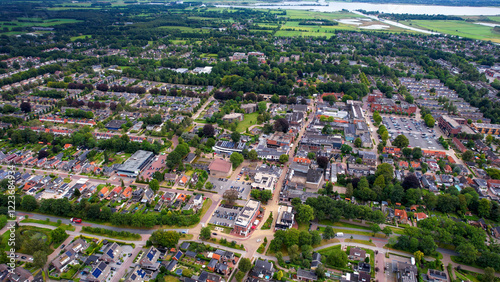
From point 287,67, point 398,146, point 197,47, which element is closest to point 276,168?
point 398,146

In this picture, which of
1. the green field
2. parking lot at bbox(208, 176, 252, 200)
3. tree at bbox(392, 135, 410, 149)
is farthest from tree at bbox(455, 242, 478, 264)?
the green field

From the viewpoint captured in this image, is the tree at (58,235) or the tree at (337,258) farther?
the tree at (58,235)

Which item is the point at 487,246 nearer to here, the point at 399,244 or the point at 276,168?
the point at 399,244

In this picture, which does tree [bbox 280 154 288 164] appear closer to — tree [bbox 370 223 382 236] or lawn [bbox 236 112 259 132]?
lawn [bbox 236 112 259 132]

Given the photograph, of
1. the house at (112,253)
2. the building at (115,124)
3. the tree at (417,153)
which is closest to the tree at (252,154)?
the house at (112,253)

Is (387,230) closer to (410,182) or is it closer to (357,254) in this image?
(357,254)

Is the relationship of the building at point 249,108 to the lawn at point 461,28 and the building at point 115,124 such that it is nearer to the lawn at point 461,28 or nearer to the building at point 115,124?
the building at point 115,124
